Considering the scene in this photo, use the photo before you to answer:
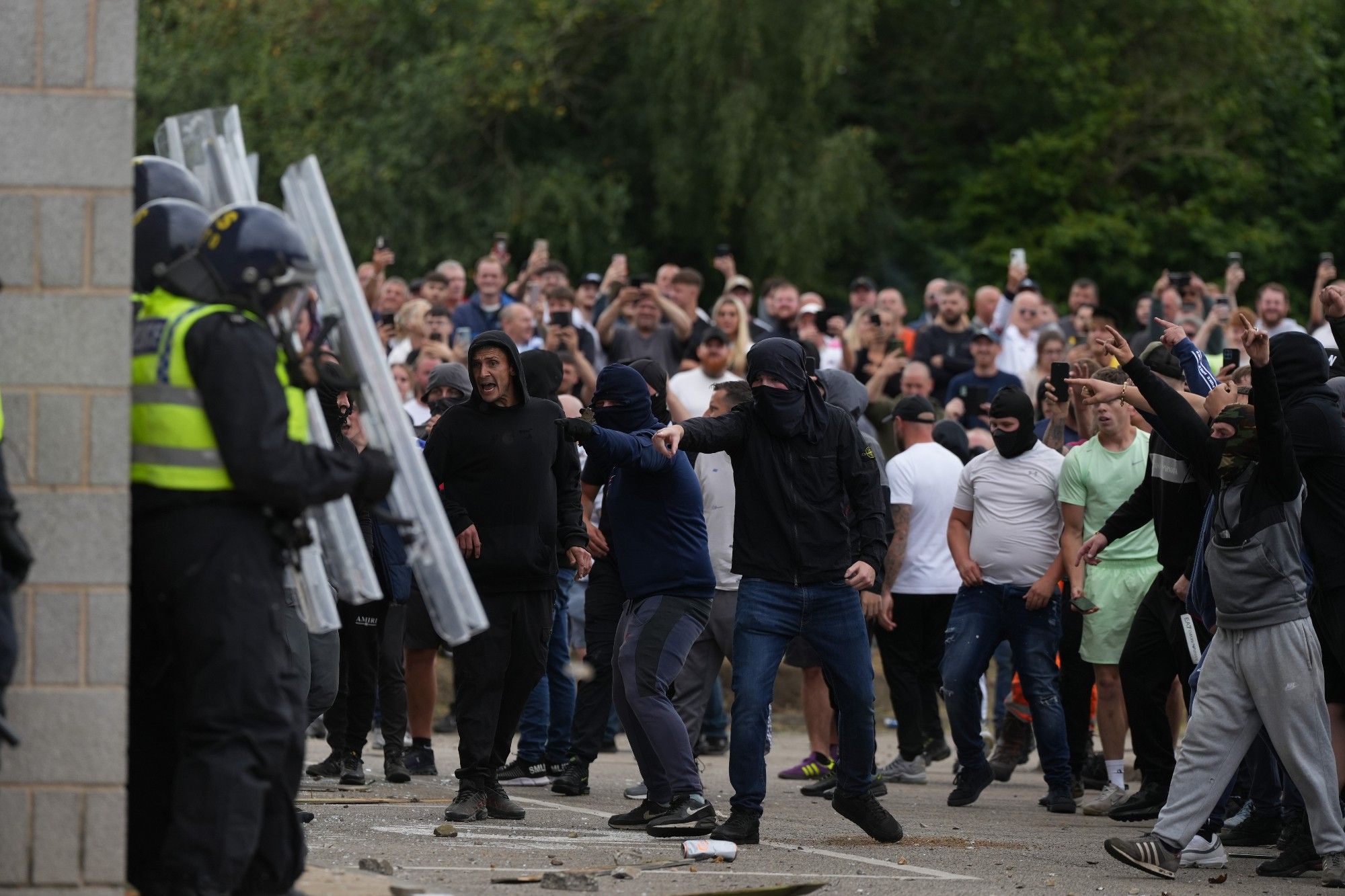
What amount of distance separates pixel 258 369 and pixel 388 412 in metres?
0.50

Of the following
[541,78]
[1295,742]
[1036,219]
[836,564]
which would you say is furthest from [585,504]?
[1036,219]

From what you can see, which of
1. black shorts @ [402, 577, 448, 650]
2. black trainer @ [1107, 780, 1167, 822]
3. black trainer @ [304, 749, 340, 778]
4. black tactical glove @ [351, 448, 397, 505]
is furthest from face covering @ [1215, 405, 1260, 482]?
black trainer @ [304, 749, 340, 778]

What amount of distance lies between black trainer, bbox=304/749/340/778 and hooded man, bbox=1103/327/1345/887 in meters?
4.60

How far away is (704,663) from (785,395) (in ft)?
8.20

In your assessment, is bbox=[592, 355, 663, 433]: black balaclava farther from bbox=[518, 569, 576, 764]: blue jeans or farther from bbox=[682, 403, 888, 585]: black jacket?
bbox=[518, 569, 576, 764]: blue jeans

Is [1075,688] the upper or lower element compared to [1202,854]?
upper

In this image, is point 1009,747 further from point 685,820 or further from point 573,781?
point 685,820

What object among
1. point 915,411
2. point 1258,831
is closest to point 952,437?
point 915,411

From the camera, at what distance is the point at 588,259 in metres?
30.1

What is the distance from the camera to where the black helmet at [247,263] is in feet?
18.9

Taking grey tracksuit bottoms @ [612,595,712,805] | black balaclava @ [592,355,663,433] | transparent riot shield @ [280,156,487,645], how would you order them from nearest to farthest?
transparent riot shield @ [280,156,487,645]
grey tracksuit bottoms @ [612,595,712,805]
black balaclava @ [592,355,663,433]

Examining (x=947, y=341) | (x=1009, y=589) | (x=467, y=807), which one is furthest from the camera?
(x=947, y=341)

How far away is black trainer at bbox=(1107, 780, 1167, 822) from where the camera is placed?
9984 millimetres

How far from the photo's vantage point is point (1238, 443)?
791 cm
